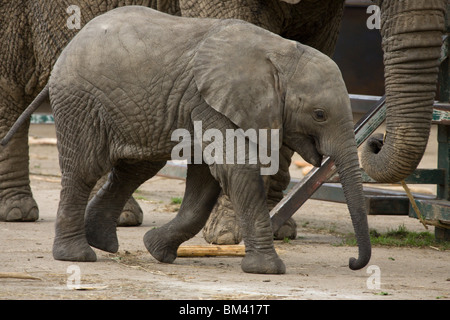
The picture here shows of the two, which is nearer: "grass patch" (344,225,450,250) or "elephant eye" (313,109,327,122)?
"elephant eye" (313,109,327,122)

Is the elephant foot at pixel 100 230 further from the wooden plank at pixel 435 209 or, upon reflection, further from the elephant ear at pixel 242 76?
the wooden plank at pixel 435 209

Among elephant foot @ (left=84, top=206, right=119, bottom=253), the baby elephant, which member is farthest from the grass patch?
elephant foot @ (left=84, top=206, right=119, bottom=253)

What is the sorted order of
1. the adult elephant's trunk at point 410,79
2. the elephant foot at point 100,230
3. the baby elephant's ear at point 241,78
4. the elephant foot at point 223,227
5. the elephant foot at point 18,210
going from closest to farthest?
the baby elephant's ear at point 241,78
the adult elephant's trunk at point 410,79
the elephant foot at point 100,230
the elephant foot at point 223,227
the elephant foot at point 18,210

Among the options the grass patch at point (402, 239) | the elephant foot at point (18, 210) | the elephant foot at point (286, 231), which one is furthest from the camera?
the elephant foot at point (18, 210)

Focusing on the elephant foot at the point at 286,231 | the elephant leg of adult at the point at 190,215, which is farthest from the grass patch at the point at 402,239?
the elephant leg of adult at the point at 190,215

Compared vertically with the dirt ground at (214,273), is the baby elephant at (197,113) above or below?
above

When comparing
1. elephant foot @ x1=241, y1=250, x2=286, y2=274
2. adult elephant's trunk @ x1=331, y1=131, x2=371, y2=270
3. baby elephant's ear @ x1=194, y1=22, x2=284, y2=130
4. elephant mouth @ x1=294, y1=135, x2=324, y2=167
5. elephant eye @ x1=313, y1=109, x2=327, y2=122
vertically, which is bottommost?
elephant foot @ x1=241, y1=250, x2=286, y2=274

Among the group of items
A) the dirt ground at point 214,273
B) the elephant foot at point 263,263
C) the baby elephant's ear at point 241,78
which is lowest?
the dirt ground at point 214,273

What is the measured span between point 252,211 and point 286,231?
6.73 ft

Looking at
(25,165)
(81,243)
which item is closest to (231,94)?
(81,243)

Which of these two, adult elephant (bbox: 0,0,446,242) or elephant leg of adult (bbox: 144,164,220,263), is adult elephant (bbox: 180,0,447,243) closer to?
adult elephant (bbox: 0,0,446,242)

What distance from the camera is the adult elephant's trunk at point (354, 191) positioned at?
5.79 meters

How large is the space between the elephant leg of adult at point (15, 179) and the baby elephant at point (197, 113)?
7.26ft

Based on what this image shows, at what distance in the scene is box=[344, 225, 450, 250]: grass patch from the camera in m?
7.89
